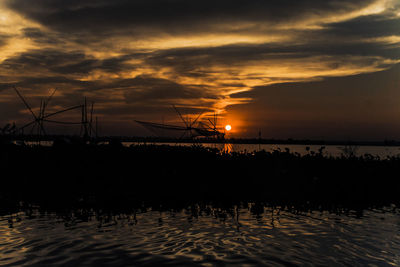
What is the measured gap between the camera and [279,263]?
11039 millimetres

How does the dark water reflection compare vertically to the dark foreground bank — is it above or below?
below

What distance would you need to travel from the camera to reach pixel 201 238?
13438 mm

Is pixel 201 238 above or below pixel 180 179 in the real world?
below

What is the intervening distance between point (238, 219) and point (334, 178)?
1181cm

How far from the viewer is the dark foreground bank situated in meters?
20.7

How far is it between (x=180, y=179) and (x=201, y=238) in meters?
10.6

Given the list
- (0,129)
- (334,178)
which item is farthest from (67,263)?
(0,129)

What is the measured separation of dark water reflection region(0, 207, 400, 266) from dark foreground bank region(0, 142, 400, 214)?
2452 mm

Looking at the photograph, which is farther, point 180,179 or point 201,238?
point 180,179

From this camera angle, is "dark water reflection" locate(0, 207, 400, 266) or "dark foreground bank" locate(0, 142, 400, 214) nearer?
"dark water reflection" locate(0, 207, 400, 266)

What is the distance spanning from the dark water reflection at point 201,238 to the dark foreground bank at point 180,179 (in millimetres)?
2452

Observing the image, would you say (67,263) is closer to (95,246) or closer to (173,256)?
(95,246)

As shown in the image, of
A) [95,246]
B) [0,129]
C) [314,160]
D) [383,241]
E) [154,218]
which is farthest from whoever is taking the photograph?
[0,129]

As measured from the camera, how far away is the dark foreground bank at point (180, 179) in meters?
20.7
